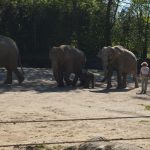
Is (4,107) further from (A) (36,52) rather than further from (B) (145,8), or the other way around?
(B) (145,8)

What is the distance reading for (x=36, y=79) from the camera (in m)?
26.7

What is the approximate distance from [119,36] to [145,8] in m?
3.73

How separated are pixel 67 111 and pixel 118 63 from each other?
953cm

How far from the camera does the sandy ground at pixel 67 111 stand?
35.8 feet

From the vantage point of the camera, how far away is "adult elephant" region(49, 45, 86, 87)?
75.8 ft

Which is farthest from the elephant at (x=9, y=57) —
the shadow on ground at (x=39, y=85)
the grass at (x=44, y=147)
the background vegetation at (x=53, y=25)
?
the grass at (x=44, y=147)

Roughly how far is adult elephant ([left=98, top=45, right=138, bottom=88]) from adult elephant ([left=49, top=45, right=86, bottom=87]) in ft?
3.56

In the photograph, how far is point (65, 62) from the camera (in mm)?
23500

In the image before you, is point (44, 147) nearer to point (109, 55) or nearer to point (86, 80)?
point (109, 55)

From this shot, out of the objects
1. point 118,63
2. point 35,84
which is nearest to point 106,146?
point 118,63

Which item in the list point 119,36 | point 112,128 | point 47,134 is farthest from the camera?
point 119,36

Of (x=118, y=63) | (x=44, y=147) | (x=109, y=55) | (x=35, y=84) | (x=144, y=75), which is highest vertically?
(x=44, y=147)

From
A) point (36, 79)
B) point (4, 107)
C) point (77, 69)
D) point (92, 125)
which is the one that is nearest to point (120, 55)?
point (77, 69)

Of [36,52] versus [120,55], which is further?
→ [36,52]
